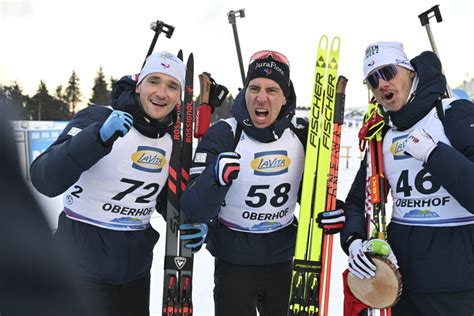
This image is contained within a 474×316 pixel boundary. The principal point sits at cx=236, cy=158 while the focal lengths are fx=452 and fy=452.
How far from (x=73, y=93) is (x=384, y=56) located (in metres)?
44.5

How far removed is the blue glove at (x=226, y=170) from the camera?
2.31 meters

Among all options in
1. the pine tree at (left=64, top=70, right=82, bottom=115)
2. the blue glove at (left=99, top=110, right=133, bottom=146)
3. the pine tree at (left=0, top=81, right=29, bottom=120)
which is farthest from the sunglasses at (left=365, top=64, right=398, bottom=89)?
the pine tree at (left=64, top=70, right=82, bottom=115)

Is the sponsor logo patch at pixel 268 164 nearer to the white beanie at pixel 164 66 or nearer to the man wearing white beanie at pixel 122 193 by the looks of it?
the man wearing white beanie at pixel 122 193

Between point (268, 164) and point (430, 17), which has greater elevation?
point (430, 17)

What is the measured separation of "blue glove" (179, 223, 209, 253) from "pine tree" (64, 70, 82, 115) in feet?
140

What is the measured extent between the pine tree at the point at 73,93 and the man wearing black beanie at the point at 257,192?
42.8m

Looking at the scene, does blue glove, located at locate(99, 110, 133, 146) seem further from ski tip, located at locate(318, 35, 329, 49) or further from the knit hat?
ski tip, located at locate(318, 35, 329, 49)

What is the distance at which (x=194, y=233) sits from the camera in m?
2.72

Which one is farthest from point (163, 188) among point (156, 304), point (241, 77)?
point (241, 77)

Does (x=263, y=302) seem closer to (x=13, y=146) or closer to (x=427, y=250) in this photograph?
(x=427, y=250)

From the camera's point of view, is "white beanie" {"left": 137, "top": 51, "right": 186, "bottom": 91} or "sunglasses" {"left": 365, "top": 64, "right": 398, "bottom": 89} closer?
"sunglasses" {"left": 365, "top": 64, "right": 398, "bottom": 89}

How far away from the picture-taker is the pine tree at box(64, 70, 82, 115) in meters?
42.8

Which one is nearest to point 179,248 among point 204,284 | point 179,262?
point 179,262

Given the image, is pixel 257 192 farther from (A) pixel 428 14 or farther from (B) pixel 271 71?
(A) pixel 428 14
